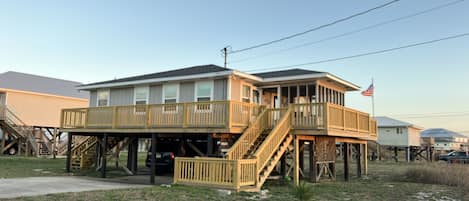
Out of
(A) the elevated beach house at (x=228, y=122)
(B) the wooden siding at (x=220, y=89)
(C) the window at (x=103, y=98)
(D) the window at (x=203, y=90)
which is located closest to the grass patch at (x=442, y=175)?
(A) the elevated beach house at (x=228, y=122)

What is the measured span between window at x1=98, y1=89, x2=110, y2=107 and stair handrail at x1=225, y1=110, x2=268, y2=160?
28.8ft

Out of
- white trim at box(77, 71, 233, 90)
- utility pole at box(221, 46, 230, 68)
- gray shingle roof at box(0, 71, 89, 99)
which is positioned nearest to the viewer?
white trim at box(77, 71, 233, 90)

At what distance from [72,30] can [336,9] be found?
1311 cm

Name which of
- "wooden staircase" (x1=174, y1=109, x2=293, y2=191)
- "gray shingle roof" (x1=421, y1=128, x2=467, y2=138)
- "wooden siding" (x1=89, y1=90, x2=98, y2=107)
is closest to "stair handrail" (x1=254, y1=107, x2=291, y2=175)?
"wooden staircase" (x1=174, y1=109, x2=293, y2=191)

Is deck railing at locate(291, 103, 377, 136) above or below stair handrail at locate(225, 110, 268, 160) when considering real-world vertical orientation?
above

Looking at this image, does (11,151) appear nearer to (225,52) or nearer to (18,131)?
(18,131)

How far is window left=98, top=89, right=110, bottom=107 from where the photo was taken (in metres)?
19.6

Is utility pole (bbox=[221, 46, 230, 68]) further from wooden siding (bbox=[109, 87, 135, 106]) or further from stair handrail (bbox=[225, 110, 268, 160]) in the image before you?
stair handrail (bbox=[225, 110, 268, 160])

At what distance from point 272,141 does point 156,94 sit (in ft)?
22.4

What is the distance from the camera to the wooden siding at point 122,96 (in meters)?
18.6

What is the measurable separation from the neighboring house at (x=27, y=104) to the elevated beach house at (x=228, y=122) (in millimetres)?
13105

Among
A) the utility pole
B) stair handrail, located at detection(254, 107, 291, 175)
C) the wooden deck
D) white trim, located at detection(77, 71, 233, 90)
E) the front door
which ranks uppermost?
the utility pole

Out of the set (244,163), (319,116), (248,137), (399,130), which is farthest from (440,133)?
(244,163)

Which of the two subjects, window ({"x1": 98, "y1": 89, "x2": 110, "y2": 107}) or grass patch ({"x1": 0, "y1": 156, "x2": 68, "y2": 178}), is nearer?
grass patch ({"x1": 0, "y1": 156, "x2": 68, "y2": 178})
